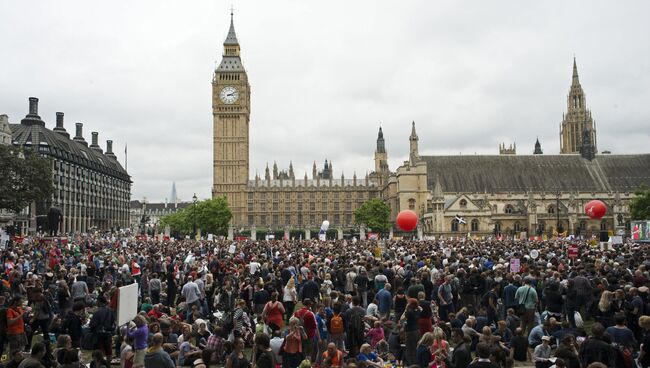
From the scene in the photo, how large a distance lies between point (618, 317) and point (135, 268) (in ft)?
47.4

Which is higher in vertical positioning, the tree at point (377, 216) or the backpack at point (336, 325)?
the tree at point (377, 216)

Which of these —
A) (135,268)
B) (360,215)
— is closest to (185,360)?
(135,268)

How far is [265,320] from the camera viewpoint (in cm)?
1123

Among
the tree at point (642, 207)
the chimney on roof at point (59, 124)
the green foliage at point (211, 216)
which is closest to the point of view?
the tree at point (642, 207)

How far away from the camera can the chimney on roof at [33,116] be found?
258ft

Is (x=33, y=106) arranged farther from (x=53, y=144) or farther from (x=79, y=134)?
(x=79, y=134)

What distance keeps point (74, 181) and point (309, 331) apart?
83.0 meters

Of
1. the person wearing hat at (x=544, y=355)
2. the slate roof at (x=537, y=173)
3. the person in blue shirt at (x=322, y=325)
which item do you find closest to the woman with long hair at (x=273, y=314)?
the person in blue shirt at (x=322, y=325)

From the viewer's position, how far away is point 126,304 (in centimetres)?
1049

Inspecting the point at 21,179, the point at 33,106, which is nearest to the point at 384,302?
the point at 21,179

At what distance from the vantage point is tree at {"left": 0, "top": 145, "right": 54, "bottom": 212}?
4581 centimetres

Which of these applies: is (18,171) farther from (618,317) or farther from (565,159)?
(565,159)

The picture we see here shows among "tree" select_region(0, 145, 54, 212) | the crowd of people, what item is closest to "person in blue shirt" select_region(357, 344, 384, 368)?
the crowd of people

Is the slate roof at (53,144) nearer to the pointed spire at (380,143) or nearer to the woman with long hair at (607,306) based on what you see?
the pointed spire at (380,143)
